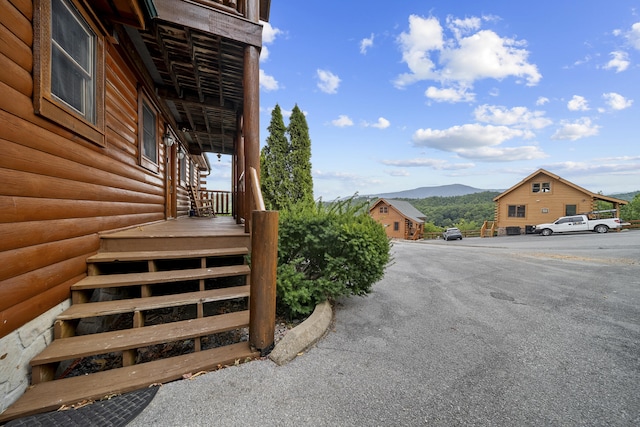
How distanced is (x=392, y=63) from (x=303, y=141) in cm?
748

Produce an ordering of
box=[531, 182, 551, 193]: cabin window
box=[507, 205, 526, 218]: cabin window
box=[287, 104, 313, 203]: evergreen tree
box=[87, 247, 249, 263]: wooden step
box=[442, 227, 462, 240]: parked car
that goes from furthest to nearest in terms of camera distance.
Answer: box=[442, 227, 462, 240]: parked car
box=[507, 205, 526, 218]: cabin window
box=[531, 182, 551, 193]: cabin window
box=[287, 104, 313, 203]: evergreen tree
box=[87, 247, 249, 263]: wooden step

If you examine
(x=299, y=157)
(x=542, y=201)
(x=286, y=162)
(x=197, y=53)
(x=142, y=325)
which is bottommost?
(x=142, y=325)

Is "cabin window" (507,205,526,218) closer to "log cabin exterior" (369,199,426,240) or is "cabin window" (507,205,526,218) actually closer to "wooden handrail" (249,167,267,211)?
"log cabin exterior" (369,199,426,240)

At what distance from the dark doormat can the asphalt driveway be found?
0.34ft

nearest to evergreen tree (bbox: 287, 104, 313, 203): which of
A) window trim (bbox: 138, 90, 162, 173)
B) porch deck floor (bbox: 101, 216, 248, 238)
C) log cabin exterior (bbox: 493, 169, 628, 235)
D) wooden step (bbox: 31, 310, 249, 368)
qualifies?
window trim (bbox: 138, 90, 162, 173)

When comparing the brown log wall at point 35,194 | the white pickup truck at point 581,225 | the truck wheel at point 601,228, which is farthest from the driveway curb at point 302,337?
the truck wheel at point 601,228

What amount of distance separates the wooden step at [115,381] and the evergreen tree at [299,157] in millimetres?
6917

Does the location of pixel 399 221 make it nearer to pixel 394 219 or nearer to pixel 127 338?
pixel 394 219

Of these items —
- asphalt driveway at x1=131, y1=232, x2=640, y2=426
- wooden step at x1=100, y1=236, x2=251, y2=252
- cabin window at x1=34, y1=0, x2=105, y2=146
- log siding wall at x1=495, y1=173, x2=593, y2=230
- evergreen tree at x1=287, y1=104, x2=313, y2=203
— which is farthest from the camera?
log siding wall at x1=495, y1=173, x2=593, y2=230

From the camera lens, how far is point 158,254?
2674 millimetres

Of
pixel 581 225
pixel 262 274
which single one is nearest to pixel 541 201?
pixel 581 225

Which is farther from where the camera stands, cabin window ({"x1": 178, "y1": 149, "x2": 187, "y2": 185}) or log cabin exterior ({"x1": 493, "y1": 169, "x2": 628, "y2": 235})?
log cabin exterior ({"x1": 493, "y1": 169, "x2": 628, "y2": 235})

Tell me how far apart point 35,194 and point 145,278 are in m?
1.04

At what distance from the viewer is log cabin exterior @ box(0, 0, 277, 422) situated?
5.32 ft
